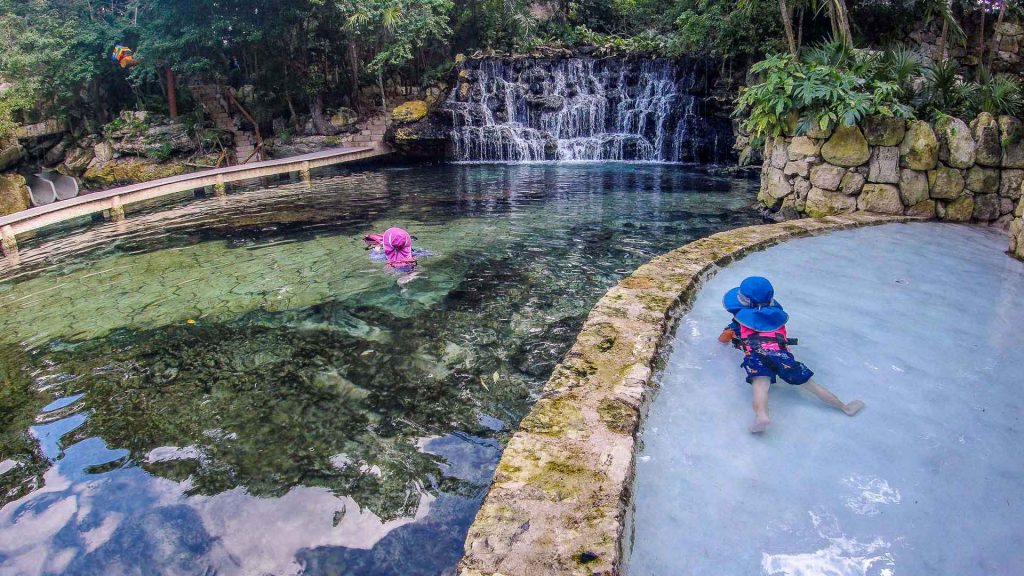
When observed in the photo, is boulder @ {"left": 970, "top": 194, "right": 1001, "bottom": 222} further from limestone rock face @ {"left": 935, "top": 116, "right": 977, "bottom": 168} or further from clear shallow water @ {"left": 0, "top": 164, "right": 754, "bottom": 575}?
clear shallow water @ {"left": 0, "top": 164, "right": 754, "bottom": 575}

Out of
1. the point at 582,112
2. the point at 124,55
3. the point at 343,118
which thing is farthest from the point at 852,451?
the point at 124,55

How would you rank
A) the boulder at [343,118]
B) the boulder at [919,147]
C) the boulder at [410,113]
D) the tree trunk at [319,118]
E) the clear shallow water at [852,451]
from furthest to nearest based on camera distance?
the tree trunk at [319,118], the boulder at [343,118], the boulder at [410,113], the boulder at [919,147], the clear shallow water at [852,451]

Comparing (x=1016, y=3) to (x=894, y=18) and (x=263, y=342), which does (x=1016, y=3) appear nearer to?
(x=894, y=18)

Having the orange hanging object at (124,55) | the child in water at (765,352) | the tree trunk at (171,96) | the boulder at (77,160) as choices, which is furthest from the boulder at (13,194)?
the child in water at (765,352)

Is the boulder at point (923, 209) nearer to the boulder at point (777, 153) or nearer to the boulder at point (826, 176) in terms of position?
the boulder at point (826, 176)

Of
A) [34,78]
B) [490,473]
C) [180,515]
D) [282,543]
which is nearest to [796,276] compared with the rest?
[490,473]

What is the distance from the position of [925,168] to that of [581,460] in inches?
260

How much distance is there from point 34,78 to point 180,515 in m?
22.1

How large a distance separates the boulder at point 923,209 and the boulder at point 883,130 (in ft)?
2.54

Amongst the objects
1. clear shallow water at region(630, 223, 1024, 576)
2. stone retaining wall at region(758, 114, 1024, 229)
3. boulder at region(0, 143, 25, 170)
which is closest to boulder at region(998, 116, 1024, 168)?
stone retaining wall at region(758, 114, 1024, 229)

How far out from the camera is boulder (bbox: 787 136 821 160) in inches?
282

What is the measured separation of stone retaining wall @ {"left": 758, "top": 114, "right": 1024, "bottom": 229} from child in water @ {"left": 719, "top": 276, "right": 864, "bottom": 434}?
16.6 feet

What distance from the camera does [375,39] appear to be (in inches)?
741

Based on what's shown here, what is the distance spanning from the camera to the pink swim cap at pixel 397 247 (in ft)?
19.0
